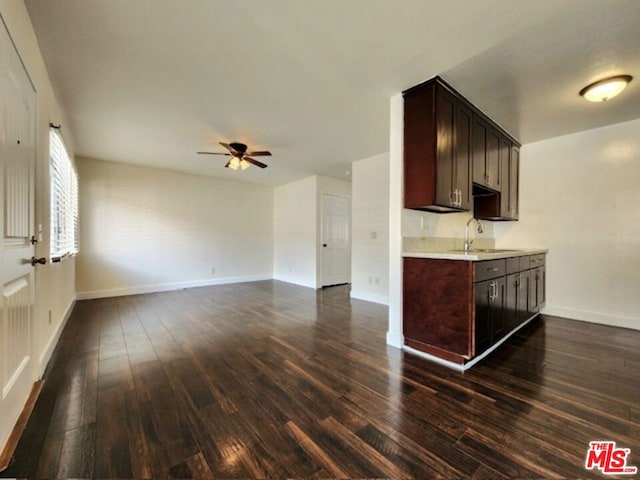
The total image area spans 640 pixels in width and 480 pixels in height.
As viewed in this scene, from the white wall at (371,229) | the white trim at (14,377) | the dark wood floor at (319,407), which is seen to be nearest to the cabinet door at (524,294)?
the dark wood floor at (319,407)

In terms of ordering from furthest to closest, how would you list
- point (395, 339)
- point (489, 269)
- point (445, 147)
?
point (395, 339)
point (445, 147)
point (489, 269)

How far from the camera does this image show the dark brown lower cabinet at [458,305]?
7.36ft

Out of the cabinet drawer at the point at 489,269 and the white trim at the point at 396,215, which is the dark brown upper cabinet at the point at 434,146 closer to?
the white trim at the point at 396,215

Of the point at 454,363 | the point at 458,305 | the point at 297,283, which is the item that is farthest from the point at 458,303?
the point at 297,283

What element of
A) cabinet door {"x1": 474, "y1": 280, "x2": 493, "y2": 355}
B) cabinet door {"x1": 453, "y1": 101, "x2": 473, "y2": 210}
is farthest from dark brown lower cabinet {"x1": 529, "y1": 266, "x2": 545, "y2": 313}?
cabinet door {"x1": 453, "y1": 101, "x2": 473, "y2": 210}

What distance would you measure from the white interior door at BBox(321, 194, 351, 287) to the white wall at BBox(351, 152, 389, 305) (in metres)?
1.18

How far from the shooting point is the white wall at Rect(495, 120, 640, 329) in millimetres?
3277

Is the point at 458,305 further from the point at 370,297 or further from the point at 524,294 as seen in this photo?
the point at 370,297

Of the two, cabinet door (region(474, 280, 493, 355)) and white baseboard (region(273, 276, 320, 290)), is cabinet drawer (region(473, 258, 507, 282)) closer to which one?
cabinet door (region(474, 280, 493, 355))

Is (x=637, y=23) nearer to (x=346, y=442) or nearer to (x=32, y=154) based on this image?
(x=346, y=442)

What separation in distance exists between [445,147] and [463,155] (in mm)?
372

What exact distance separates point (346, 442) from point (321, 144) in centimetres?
368

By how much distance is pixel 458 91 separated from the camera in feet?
8.59

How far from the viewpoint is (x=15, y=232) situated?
1.54 meters
